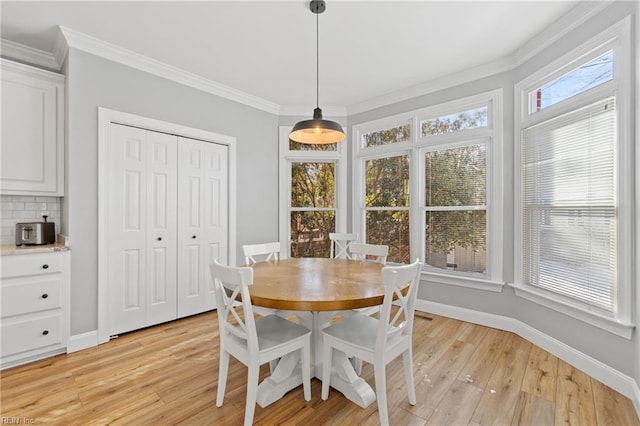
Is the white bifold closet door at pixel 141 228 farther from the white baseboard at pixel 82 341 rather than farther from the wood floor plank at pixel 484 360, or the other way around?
the wood floor plank at pixel 484 360

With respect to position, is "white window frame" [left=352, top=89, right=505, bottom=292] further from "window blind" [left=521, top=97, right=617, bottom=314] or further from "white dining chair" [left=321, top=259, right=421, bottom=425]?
"white dining chair" [left=321, top=259, right=421, bottom=425]

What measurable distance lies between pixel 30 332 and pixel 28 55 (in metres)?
2.55

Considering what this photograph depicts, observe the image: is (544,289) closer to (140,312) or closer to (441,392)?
(441,392)

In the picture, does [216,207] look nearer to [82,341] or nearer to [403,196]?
[82,341]

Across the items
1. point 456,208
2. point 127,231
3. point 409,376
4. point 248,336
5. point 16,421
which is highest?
point 456,208

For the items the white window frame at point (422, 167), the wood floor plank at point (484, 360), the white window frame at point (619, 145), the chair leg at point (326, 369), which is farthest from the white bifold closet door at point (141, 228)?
the white window frame at point (619, 145)

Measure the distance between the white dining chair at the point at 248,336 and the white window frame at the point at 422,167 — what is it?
226 centimetres

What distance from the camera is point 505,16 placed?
92.2 inches

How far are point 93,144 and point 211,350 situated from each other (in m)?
2.17

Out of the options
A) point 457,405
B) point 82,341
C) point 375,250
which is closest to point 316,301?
point 457,405

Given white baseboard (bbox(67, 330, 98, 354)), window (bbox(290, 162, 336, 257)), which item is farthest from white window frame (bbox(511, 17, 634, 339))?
white baseboard (bbox(67, 330, 98, 354))

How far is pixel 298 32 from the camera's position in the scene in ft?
8.30

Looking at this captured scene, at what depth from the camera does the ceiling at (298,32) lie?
7.34ft

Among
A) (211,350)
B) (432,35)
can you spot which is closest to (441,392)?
(211,350)
